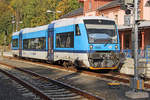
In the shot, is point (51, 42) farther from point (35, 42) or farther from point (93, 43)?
point (93, 43)

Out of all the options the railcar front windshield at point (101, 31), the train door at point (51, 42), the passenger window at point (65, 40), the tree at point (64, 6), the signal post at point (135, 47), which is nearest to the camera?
the signal post at point (135, 47)

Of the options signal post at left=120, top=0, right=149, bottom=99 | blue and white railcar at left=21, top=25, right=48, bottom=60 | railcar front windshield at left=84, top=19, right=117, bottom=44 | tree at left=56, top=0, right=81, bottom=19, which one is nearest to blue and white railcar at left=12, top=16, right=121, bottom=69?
railcar front windshield at left=84, top=19, right=117, bottom=44

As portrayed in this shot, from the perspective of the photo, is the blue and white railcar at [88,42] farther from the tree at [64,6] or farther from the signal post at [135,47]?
the tree at [64,6]

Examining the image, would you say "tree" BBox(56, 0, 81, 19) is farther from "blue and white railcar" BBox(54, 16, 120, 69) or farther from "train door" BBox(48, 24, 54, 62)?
"blue and white railcar" BBox(54, 16, 120, 69)

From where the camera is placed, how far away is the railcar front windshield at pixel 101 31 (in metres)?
14.7

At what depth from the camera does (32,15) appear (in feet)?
242

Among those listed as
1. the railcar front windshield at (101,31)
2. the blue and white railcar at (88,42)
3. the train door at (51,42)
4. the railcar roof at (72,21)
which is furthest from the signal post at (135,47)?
the train door at (51,42)

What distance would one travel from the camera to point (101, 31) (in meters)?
15.0

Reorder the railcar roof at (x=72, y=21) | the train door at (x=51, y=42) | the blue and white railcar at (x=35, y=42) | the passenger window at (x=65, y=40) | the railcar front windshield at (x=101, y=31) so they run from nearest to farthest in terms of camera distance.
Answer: the railcar front windshield at (x=101, y=31) → the railcar roof at (x=72, y=21) → the passenger window at (x=65, y=40) → the train door at (x=51, y=42) → the blue and white railcar at (x=35, y=42)

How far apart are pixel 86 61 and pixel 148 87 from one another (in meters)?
4.91

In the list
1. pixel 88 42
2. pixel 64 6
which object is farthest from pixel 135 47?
pixel 64 6

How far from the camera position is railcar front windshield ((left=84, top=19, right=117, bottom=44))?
1472 centimetres

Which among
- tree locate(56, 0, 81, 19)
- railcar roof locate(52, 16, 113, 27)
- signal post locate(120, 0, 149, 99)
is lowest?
signal post locate(120, 0, 149, 99)

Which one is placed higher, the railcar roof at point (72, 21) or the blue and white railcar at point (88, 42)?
the railcar roof at point (72, 21)
